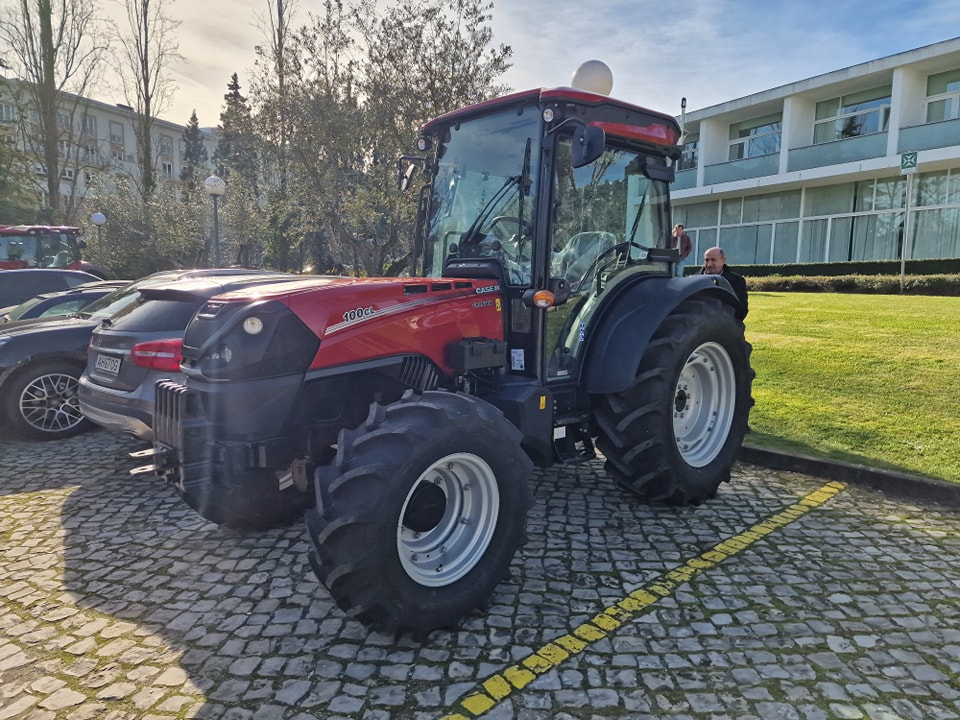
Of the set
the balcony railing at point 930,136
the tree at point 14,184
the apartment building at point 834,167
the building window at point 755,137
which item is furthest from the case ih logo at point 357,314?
the tree at point 14,184

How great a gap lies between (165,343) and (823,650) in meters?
4.82

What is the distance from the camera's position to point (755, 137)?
26.8 m

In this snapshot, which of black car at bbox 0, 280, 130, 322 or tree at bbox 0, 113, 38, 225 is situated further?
tree at bbox 0, 113, 38, 225

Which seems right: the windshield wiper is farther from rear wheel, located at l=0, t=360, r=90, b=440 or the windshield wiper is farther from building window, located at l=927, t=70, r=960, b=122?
building window, located at l=927, t=70, r=960, b=122

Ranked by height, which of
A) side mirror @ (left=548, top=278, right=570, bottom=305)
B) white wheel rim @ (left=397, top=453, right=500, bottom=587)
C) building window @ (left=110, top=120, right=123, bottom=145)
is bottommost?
Result: white wheel rim @ (left=397, top=453, right=500, bottom=587)

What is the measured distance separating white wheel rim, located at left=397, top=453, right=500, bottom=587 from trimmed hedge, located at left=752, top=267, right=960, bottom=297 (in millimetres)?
17130

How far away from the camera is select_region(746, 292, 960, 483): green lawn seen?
206 inches

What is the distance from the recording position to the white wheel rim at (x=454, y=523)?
297 centimetres

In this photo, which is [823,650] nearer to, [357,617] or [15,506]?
[357,617]

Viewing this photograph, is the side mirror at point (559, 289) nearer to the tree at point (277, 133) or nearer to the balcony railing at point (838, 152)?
the tree at point (277, 133)

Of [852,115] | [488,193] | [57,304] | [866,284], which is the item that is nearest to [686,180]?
[852,115]

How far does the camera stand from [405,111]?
12.9 m

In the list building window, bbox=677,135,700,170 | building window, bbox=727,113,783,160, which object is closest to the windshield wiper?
building window, bbox=727,113,783,160

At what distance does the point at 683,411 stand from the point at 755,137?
26202 millimetres
